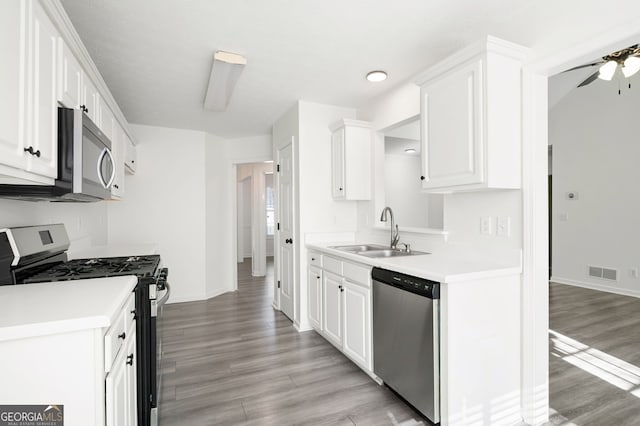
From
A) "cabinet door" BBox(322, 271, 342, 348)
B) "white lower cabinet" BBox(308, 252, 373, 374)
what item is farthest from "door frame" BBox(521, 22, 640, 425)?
"cabinet door" BBox(322, 271, 342, 348)

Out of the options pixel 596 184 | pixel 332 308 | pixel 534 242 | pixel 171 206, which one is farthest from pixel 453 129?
pixel 596 184

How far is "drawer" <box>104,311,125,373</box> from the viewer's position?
3.60 feet

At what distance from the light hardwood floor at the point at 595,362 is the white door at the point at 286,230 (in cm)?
254

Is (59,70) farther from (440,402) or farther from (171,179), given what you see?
(171,179)

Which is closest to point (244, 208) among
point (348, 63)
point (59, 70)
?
point (348, 63)

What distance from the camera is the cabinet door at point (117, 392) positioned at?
43.6 inches

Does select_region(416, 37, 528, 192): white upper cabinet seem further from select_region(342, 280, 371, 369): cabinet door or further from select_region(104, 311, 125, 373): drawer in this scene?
select_region(104, 311, 125, 373): drawer

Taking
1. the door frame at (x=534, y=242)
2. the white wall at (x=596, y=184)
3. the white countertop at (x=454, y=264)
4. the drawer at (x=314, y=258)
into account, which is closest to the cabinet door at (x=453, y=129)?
the door frame at (x=534, y=242)

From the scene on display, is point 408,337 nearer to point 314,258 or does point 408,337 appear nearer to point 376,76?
point 314,258

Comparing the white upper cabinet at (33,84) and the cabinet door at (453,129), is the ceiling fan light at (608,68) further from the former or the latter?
the white upper cabinet at (33,84)

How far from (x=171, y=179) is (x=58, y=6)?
3.26 metres

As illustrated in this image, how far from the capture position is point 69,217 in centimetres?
284

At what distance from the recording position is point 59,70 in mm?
1564

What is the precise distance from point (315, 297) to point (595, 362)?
244 centimetres
